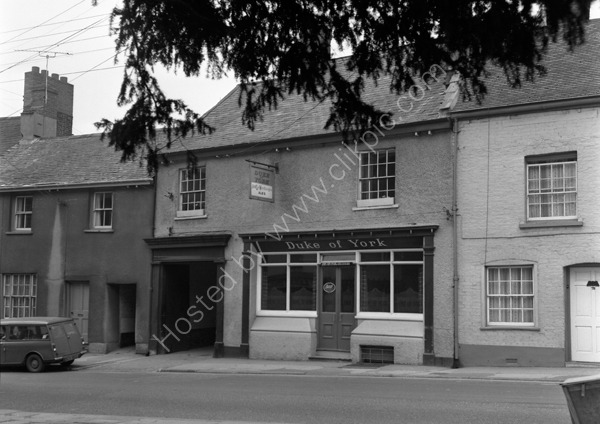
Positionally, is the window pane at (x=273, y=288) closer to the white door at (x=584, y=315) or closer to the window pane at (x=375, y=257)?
the window pane at (x=375, y=257)

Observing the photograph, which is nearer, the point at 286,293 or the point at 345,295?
the point at 345,295

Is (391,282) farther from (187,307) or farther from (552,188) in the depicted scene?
(187,307)

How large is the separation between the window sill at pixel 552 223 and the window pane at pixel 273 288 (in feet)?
24.2

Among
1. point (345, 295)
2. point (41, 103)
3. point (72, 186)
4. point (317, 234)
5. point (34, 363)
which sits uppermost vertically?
point (41, 103)

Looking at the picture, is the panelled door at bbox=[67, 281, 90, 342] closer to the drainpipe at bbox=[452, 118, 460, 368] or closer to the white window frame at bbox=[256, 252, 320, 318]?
the white window frame at bbox=[256, 252, 320, 318]

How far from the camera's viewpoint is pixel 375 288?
68.2ft

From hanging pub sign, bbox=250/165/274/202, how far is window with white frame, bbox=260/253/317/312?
6.34ft

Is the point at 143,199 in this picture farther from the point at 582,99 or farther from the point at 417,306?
the point at 582,99

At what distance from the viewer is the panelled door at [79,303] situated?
2592 centimetres

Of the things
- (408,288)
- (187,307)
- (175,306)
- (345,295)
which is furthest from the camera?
(187,307)

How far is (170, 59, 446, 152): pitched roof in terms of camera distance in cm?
2042

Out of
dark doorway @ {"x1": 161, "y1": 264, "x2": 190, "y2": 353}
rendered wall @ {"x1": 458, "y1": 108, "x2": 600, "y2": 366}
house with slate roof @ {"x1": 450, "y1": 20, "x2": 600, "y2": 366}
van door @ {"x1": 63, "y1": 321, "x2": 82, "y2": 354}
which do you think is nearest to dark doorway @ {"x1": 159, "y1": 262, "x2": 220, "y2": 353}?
dark doorway @ {"x1": 161, "y1": 264, "x2": 190, "y2": 353}

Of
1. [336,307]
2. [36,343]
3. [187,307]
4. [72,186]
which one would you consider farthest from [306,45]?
[72,186]

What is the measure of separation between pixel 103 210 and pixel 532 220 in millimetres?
14612
